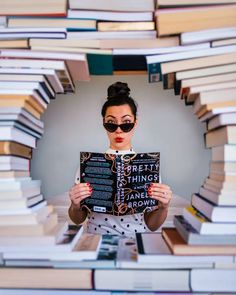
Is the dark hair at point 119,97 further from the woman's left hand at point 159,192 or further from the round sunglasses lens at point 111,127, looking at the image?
the woman's left hand at point 159,192

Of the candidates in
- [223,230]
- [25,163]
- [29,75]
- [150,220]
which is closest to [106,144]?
[150,220]

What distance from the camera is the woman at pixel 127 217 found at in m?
1.32

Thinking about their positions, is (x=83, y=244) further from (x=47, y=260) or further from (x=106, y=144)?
(x=106, y=144)

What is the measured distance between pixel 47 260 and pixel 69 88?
0.56 meters

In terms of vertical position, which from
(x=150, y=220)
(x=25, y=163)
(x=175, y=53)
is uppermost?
(x=175, y=53)

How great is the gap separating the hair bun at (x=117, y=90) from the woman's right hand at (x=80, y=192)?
1.28 feet

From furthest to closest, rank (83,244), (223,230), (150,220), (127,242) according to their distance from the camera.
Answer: (150,220)
(127,242)
(83,244)
(223,230)

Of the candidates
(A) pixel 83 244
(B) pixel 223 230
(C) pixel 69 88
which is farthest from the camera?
(C) pixel 69 88

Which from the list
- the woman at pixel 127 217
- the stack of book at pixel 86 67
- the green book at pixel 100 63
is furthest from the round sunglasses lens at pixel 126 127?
the stack of book at pixel 86 67

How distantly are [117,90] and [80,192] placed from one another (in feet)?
1.42

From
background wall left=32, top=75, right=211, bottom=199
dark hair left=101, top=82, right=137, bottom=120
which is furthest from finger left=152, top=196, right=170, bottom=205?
dark hair left=101, top=82, right=137, bottom=120

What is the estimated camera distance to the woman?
4.32 ft

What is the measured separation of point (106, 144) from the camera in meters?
1.58

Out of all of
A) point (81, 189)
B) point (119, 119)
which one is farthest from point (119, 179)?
point (119, 119)
